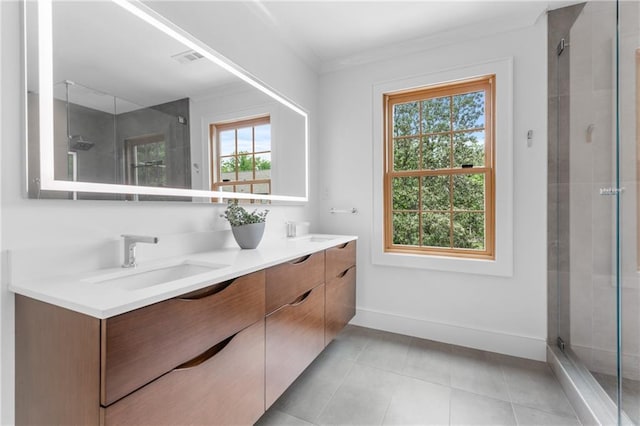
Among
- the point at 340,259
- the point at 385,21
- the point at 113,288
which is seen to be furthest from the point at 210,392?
the point at 385,21

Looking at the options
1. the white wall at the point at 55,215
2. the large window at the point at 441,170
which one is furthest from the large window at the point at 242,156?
the large window at the point at 441,170

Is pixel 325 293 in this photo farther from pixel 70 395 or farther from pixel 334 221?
pixel 70 395

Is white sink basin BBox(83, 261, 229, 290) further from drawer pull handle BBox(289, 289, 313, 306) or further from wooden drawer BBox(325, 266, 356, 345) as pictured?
wooden drawer BBox(325, 266, 356, 345)

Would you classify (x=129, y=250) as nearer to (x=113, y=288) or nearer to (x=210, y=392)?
(x=113, y=288)

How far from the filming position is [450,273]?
2369 mm

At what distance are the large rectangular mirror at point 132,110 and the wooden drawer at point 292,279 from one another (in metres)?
0.63

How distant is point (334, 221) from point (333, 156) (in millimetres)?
640

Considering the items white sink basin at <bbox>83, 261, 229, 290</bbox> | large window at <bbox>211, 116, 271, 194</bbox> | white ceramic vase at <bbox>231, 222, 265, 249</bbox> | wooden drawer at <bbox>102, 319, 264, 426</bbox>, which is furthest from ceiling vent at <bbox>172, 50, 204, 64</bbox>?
wooden drawer at <bbox>102, 319, 264, 426</bbox>

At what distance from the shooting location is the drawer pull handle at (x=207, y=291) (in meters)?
Result: 0.96

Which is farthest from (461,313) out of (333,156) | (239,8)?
(239,8)

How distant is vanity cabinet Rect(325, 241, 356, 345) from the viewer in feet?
6.56

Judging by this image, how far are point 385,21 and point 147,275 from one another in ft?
7.63

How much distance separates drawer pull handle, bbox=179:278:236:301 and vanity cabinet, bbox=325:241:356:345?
96 cm

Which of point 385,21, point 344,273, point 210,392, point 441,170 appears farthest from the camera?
point 441,170
